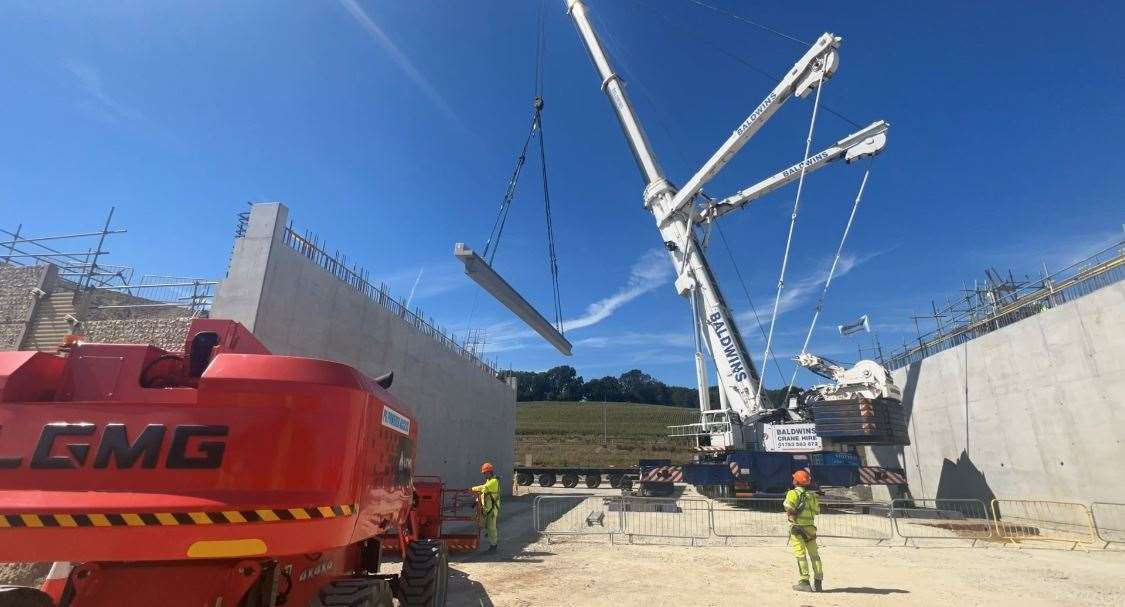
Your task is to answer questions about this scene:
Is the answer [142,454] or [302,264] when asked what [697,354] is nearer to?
[302,264]

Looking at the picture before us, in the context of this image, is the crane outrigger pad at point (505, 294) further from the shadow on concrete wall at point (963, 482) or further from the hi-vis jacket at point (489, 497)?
the shadow on concrete wall at point (963, 482)

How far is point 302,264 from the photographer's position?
10.7 meters

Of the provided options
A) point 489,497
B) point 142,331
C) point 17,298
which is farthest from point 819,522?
point 17,298

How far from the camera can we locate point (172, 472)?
7.73 ft

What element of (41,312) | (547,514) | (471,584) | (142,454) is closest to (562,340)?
(547,514)

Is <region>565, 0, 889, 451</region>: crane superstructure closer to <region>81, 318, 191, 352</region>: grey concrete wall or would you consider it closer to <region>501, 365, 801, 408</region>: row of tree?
<region>81, 318, 191, 352</region>: grey concrete wall

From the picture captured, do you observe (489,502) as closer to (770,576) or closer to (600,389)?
(770,576)

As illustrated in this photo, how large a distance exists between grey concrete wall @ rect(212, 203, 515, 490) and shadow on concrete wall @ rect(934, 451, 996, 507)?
632 inches

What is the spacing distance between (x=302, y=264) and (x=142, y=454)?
9.08 meters

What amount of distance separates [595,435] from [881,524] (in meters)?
50.0

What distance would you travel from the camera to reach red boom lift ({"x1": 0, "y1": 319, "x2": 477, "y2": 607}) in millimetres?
2268

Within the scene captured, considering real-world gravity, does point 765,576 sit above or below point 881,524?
below

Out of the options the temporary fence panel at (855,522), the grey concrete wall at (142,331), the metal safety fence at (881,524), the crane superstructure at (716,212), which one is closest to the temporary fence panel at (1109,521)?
the metal safety fence at (881,524)

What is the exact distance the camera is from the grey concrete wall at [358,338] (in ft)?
31.2
